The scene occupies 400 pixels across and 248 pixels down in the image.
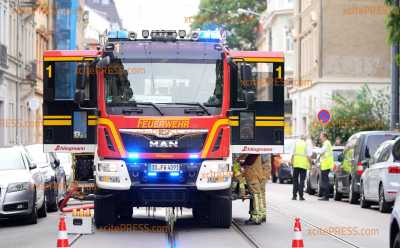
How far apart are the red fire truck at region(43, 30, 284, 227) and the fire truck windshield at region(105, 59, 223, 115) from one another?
2 centimetres

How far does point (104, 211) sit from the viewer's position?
18.4 metres

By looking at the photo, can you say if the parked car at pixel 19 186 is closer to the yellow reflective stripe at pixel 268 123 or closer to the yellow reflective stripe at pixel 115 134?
the yellow reflective stripe at pixel 115 134

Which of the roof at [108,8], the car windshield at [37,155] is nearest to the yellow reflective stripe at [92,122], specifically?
the car windshield at [37,155]

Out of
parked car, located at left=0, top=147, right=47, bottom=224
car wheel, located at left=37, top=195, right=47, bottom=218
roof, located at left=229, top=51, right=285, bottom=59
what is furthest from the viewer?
car wheel, located at left=37, top=195, right=47, bottom=218

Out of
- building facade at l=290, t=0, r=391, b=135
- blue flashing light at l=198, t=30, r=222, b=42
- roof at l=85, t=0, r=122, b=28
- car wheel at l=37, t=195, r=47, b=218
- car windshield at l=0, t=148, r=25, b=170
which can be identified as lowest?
car wheel at l=37, t=195, r=47, b=218

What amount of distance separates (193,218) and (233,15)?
67380 millimetres

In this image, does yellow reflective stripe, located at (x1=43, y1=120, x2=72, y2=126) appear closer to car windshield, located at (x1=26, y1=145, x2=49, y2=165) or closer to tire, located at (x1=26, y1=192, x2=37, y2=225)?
tire, located at (x1=26, y1=192, x2=37, y2=225)

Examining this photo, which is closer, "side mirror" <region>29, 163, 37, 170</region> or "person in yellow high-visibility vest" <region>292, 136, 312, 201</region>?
"side mirror" <region>29, 163, 37, 170</region>

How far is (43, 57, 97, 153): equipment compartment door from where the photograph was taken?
1950 centimetres

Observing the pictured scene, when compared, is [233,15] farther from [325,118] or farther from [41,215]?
[41,215]

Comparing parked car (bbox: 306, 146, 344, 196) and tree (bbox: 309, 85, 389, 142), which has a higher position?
tree (bbox: 309, 85, 389, 142)

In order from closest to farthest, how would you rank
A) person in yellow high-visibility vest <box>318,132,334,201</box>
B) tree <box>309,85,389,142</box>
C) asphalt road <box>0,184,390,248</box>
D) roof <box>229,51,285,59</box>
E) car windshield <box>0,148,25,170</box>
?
1. asphalt road <box>0,184,390,248</box>
2. roof <box>229,51,285,59</box>
3. car windshield <box>0,148,25,170</box>
4. person in yellow high-visibility vest <box>318,132,334,201</box>
5. tree <box>309,85,389,142</box>

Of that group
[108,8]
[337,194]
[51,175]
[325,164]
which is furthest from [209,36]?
[108,8]

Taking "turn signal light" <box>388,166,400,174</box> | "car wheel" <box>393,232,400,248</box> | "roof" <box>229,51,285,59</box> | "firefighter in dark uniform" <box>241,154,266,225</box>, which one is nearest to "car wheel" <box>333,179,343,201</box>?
"turn signal light" <box>388,166,400,174</box>
